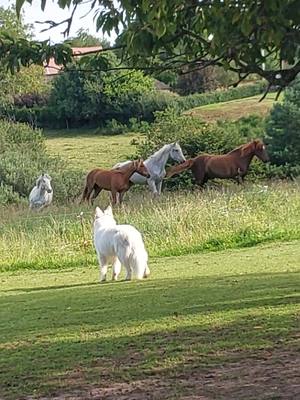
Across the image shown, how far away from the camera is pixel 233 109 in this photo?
197 feet

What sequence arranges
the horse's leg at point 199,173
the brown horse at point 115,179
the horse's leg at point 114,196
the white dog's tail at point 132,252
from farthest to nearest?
1. the horse's leg at point 199,173
2. the brown horse at point 115,179
3. the horse's leg at point 114,196
4. the white dog's tail at point 132,252

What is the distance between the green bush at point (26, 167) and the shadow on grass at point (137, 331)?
2235cm

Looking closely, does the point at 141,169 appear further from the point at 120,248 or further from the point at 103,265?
the point at 120,248

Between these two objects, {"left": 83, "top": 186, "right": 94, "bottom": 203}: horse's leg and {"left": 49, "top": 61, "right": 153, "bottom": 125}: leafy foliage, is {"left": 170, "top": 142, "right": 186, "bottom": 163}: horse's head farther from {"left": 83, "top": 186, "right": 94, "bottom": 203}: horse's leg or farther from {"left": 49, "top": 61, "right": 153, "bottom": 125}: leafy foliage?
{"left": 49, "top": 61, "right": 153, "bottom": 125}: leafy foliage

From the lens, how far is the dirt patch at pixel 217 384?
6.41 m

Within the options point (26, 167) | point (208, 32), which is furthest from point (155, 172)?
point (208, 32)

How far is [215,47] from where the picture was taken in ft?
23.7

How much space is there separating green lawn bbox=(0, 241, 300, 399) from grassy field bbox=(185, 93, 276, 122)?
1663 inches

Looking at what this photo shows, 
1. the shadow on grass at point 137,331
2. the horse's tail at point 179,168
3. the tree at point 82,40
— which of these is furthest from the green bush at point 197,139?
the tree at point 82,40

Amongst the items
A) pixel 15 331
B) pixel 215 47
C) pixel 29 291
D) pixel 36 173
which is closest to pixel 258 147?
pixel 36 173

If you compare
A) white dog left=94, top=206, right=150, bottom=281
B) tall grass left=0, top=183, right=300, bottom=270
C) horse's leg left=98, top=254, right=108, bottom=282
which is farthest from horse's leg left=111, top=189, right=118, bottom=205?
horse's leg left=98, top=254, right=108, bottom=282

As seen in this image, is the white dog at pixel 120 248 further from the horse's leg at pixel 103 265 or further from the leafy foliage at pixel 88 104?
the leafy foliage at pixel 88 104

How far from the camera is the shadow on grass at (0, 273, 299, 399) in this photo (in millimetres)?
7316

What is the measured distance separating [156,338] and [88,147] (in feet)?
165
